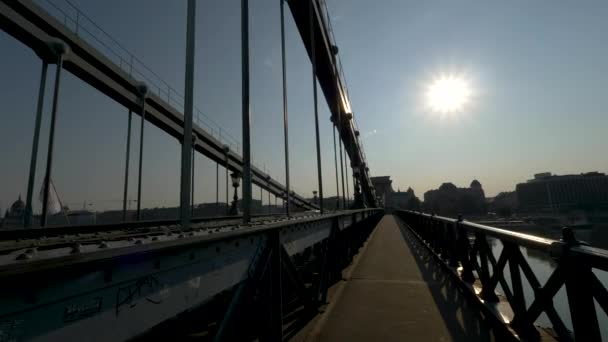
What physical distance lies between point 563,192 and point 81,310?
72.3m

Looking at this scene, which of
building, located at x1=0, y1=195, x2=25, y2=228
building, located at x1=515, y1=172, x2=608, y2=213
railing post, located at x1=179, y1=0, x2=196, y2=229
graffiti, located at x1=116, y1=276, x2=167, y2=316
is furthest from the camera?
building, located at x1=515, y1=172, x2=608, y2=213

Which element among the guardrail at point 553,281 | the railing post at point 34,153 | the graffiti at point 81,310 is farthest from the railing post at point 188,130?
the railing post at point 34,153

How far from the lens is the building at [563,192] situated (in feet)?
135

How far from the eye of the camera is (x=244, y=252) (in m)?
2.25

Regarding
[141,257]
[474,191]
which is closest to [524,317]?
[141,257]

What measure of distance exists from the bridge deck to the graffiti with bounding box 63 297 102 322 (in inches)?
115

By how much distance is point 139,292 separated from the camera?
49.8 inches

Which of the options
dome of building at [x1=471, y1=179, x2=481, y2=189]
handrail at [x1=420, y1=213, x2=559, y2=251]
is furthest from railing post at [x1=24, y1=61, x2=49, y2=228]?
dome of building at [x1=471, y1=179, x2=481, y2=189]

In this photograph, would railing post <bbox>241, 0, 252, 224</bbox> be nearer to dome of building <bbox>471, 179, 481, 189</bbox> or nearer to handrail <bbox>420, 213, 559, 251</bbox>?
handrail <bbox>420, 213, 559, 251</bbox>

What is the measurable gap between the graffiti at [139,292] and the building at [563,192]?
49.0 metres

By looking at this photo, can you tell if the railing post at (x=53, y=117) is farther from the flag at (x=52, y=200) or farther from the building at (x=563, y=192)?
the building at (x=563, y=192)

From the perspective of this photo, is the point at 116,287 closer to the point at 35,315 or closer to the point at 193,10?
the point at 35,315

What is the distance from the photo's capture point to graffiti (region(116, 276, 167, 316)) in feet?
3.85

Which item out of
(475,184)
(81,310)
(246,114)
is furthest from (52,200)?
(475,184)
